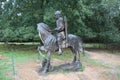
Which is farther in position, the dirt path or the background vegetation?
the background vegetation

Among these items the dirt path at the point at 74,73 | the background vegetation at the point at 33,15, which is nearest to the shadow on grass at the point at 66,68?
the dirt path at the point at 74,73

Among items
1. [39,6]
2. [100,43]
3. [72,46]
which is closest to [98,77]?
[72,46]

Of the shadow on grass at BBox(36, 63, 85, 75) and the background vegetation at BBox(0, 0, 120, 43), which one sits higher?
the background vegetation at BBox(0, 0, 120, 43)

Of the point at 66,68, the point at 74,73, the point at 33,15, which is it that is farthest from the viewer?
the point at 33,15

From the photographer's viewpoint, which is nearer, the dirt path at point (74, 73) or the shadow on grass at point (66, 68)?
the dirt path at point (74, 73)

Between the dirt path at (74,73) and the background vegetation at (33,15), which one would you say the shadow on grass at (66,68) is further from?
the background vegetation at (33,15)

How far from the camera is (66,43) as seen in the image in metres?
→ 11.0

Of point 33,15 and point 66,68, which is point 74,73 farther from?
point 33,15

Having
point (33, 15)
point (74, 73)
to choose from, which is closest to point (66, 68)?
point (74, 73)

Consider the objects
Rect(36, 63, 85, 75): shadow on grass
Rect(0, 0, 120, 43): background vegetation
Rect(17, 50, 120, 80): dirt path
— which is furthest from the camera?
Rect(0, 0, 120, 43): background vegetation

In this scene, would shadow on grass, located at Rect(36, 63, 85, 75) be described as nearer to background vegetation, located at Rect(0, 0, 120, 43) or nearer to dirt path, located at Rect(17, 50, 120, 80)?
dirt path, located at Rect(17, 50, 120, 80)

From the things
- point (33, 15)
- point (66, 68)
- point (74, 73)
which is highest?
point (33, 15)

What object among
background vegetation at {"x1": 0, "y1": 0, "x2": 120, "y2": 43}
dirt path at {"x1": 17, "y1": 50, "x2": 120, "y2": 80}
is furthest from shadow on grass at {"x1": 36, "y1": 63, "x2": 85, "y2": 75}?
background vegetation at {"x1": 0, "y1": 0, "x2": 120, "y2": 43}

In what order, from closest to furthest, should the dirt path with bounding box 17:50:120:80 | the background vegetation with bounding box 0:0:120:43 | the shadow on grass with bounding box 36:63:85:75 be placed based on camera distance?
the dirt path with bounding box 17:50:120:80 < the shadow on grass with bounding box 36:63:85:75 < the background vegetation with bounding box 0:0:120:43
